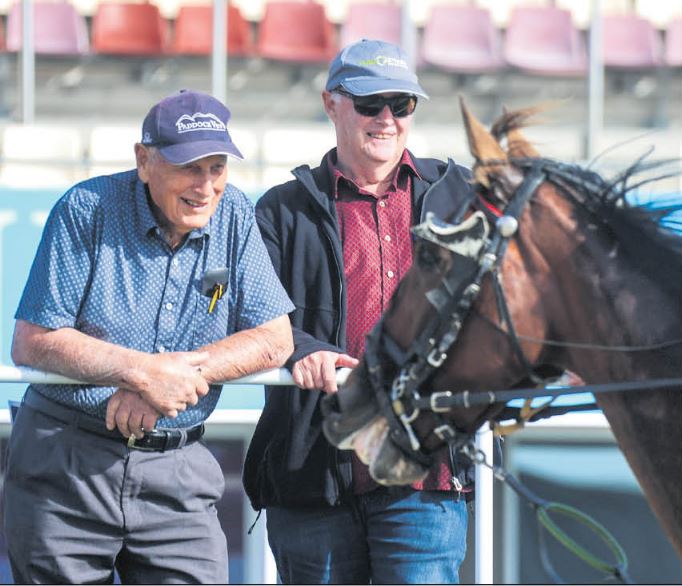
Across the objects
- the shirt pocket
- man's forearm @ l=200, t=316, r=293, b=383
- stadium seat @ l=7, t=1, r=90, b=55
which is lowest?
man's forearm @ l=200, t=316, r=293, b=383

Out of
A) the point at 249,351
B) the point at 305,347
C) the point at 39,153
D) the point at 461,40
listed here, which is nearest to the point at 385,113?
the point at 305,347

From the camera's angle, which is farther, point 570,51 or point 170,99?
point 570,51

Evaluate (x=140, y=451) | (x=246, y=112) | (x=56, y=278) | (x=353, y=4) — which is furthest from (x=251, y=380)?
(x=353, y=4)

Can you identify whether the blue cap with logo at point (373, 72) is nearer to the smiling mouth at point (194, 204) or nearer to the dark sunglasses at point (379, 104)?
the dark sunglasses at point (379, 104)

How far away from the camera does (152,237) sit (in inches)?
126

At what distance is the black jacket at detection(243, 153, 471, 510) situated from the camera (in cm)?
341

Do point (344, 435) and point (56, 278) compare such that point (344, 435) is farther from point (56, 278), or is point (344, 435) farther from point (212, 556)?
point (56, 278)

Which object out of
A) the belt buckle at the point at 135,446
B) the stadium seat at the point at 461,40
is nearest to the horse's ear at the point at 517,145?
the belt buckle at the point at 135,446

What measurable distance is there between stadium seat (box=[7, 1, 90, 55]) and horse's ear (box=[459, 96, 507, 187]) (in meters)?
9.25

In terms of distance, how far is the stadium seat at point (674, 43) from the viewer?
38.8ft

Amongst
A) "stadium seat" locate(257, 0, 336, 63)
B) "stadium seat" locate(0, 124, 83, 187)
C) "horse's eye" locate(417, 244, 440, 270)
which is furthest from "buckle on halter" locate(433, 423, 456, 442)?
"stadium seat" locate(257, 0, 336, 63)

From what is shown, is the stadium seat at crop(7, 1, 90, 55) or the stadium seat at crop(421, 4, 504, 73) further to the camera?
the stadium seat at crop(421, 4, 504, 73)

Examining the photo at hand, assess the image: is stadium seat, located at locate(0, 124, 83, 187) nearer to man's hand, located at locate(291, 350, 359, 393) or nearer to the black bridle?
man's hand, located at locate(291, 350, 359, 393)

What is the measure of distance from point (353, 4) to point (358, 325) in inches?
355
